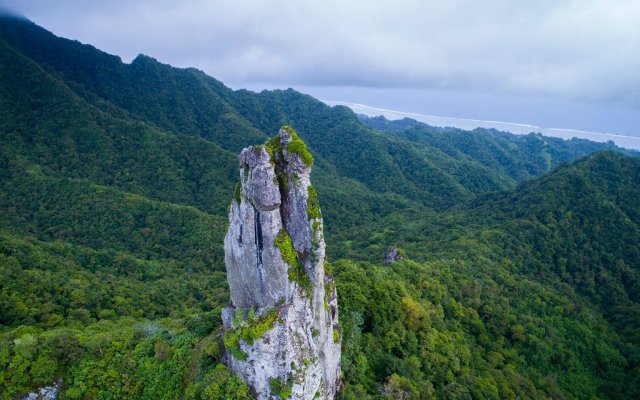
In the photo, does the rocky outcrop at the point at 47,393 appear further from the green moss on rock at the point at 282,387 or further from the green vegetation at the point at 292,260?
the green vegetation at the point at 292,260

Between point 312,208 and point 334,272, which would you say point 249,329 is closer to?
point 312,208

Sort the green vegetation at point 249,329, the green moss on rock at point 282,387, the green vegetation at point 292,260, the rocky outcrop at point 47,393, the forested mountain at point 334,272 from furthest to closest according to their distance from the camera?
the forested mountain at point 334,272 → the rocky outcrop at point 47,393 → the green vegetation at point 292,260 → the green moss on rock at point 282,387 → the green vegetation at point 249,329

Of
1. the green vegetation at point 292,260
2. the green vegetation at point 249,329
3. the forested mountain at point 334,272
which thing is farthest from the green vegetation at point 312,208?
the forested mountain at point 334,272

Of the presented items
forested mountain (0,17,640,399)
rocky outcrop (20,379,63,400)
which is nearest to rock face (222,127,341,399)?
forested mountain (0,17,640,399)

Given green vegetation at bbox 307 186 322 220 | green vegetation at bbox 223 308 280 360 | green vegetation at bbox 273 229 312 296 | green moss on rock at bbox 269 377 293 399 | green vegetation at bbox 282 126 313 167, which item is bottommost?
green moss on rock at bbox 269 377 293 399

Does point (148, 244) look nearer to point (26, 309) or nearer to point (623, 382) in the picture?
point (26, 309)

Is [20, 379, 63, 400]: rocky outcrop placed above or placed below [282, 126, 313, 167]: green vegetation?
below

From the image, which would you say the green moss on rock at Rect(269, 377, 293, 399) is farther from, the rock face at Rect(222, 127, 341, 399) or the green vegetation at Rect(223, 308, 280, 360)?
the green vegetation at Rect(223, 308, 280, 360)
